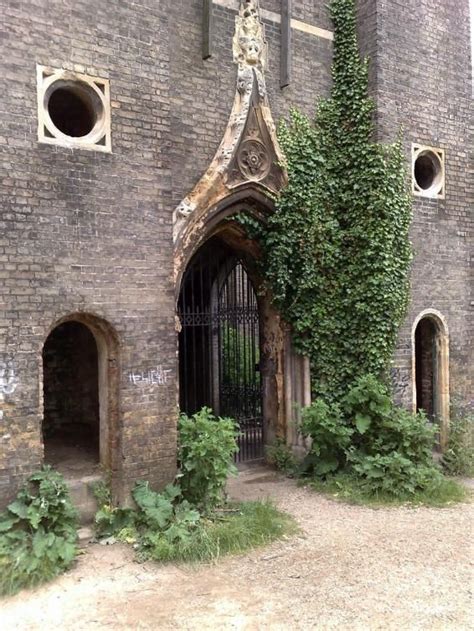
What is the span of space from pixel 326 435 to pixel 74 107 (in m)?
5.63

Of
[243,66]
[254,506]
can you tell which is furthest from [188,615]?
[243,66]

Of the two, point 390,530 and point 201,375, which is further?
point 201,375

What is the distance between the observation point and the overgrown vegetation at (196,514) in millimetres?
5980

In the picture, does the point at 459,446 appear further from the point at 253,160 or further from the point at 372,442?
the point at 253,160

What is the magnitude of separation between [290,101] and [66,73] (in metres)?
3.59

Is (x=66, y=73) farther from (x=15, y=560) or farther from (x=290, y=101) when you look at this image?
(x=15, y=560)

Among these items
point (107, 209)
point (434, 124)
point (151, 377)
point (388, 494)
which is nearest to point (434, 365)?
point (388, 494)

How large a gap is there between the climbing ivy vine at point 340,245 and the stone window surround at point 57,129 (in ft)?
9.25

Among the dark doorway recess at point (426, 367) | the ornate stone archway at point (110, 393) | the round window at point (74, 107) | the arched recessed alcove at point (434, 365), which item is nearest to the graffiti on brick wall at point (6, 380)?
the ornate stone archway at point (110, 393)

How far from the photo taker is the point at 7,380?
5.84 m

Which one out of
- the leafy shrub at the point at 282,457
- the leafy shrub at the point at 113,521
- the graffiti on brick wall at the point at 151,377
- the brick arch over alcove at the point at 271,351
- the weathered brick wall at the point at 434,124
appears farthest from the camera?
the weathered brick wall at the point at 434,124

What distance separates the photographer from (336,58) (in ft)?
30.4

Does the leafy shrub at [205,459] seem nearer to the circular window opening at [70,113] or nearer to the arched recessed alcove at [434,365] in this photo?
the circular window opening at [70,113]

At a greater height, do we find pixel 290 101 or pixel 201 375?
pixel 290 101
